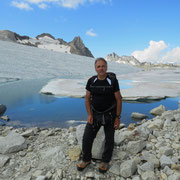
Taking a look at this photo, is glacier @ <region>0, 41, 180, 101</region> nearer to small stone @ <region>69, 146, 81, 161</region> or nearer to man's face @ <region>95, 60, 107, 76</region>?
small stone @ <region>69, 146, 81, 161</region>

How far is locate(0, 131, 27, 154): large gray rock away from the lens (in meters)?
2.80

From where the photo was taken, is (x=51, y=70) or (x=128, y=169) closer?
(x=128, y=169)

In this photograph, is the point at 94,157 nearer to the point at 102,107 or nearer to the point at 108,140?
the point at 108,140

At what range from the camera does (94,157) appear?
2.56 m

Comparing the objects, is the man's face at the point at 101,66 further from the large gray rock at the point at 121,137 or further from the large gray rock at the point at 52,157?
the large gray rock at the point at 52,157

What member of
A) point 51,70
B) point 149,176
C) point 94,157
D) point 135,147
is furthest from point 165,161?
point 51,70

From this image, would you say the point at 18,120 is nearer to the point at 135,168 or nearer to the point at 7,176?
the point at 7,176

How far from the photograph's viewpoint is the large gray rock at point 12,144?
280 centimetres

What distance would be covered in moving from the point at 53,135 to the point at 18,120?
7.00 ft

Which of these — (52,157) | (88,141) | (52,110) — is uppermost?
(88,141)

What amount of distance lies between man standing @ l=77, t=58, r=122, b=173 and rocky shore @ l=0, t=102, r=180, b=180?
0.59 feet

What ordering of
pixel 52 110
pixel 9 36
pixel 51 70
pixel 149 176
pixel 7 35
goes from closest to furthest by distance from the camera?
pixel 149 176 → pixel 52 110 → pixel 51 70 → pixel 7 35 → pixel 9 36

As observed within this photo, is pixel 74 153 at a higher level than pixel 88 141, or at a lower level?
lower

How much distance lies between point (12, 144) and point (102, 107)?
1.88 metres
